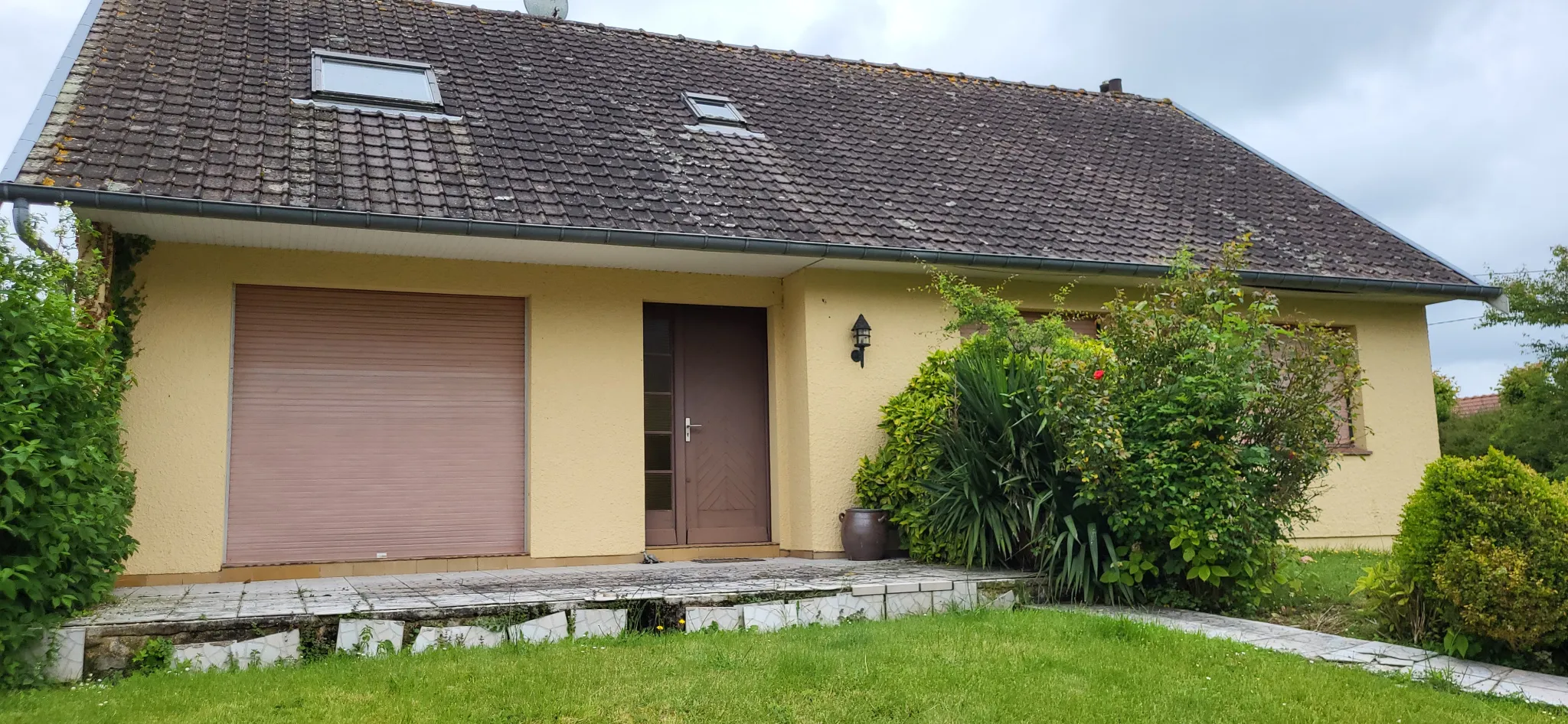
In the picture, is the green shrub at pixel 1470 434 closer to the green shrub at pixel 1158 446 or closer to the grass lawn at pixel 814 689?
the green shrub at pixel 1158 446

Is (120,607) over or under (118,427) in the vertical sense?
under

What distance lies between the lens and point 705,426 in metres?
8.64

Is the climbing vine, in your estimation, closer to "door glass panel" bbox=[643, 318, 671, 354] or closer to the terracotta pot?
"door glass panel" bbox=[643, 318, 671, 354]

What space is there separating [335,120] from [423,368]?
2.02 metres

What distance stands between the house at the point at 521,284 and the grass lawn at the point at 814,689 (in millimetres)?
3088

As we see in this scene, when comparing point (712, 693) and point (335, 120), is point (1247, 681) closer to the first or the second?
point (712, 693)

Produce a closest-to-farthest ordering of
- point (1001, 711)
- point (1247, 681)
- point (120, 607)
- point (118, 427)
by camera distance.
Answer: point (1001, 711), point (1247, 681), point (120, 607), point (118, 427)

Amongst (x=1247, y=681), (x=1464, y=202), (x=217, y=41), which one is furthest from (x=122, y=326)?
(x=1464, y=202)

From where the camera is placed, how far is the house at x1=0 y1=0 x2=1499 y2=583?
22.7 feet

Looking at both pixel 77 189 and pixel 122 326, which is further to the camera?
pixel 122 326

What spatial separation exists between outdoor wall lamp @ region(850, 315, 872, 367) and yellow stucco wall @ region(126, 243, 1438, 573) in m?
0.07

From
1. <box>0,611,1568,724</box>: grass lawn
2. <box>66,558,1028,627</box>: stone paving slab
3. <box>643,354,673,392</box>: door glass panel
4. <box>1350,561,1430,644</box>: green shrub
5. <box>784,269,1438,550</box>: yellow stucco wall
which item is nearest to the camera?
<box>0,611,1568,724</box>: grass lawn

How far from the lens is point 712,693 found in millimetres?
3988

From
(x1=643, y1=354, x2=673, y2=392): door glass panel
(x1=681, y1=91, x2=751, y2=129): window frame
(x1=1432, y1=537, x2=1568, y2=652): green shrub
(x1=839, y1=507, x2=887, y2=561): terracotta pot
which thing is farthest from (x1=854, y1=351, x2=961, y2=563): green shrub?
(x1=681, y1=91, x2=751, y2=129): window frame
